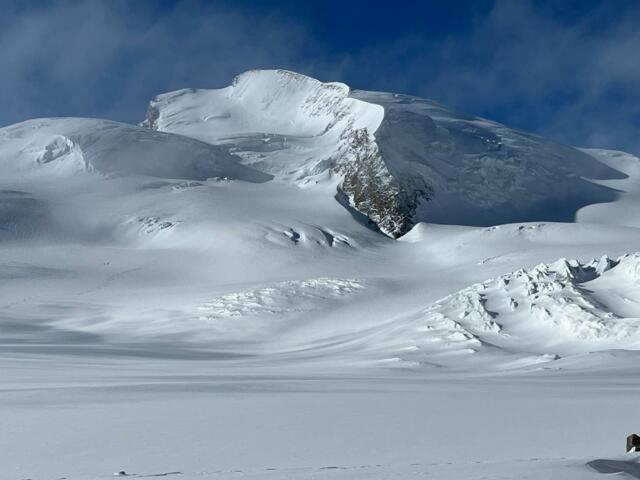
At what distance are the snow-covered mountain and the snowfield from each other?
1.23 ft

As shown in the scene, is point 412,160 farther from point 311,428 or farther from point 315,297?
point 311,428

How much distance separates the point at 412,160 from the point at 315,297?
54.3 m

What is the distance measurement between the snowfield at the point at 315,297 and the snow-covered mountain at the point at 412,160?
1.23ft

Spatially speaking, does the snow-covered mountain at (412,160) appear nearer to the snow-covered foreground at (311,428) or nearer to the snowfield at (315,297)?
the snowfield at (315,297)

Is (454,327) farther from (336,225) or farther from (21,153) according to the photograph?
(21,153)

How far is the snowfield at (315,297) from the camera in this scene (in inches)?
344

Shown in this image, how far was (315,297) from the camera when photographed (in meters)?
40.7

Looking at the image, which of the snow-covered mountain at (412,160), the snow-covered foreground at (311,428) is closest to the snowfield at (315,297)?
the snow-covered foreground at (311,428)

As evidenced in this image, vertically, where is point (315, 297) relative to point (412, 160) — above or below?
below

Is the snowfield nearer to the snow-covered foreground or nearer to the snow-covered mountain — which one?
Result: the snow-covered foreground

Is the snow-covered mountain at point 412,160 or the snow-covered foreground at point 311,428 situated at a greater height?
the snow-covered mountain at point 412,160

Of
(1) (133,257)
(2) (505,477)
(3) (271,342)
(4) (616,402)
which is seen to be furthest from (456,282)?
(2) (505,477)

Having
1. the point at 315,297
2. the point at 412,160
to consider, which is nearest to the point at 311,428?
the point at 315,297

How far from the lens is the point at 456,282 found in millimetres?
42594
